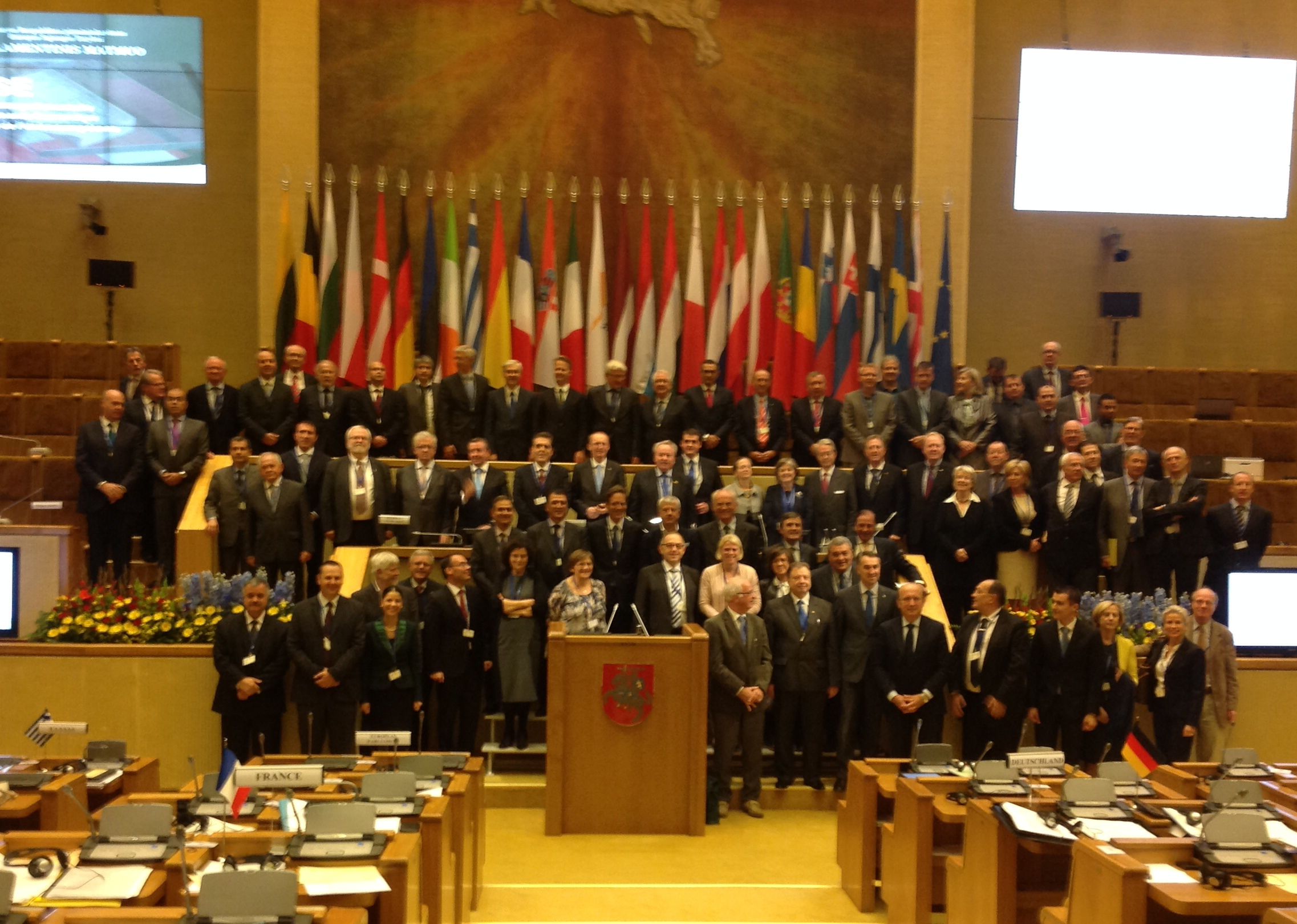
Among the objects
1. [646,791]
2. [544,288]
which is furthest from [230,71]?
[646,791]

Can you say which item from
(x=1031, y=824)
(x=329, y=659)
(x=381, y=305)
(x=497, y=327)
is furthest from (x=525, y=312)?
(x=1031, y=824)

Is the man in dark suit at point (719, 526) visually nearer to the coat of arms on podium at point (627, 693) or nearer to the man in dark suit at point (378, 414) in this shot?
the coat of arms on podium at point (627, 693)

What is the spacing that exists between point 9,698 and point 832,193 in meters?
7.96

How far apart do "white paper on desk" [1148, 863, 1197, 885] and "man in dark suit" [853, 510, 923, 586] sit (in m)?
4.06

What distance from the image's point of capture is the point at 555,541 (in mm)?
8164

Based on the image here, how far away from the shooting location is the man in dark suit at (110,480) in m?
9.11

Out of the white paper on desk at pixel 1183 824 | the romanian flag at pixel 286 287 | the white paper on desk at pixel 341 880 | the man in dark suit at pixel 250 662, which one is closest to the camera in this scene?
the white paper on desk at pixel 341 880

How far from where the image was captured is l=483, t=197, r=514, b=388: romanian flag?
11.4m

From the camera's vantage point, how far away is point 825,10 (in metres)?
12.6

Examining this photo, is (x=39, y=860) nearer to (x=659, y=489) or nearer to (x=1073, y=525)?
(x=659, y=489)

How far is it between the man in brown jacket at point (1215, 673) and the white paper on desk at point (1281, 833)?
10.1 feet

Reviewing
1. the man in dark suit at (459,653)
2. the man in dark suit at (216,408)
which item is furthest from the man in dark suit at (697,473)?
the man in dark suit at (216,408)

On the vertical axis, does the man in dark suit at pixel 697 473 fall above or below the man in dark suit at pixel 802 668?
above

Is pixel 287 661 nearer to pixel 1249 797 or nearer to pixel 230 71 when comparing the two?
pixel 1249 797
